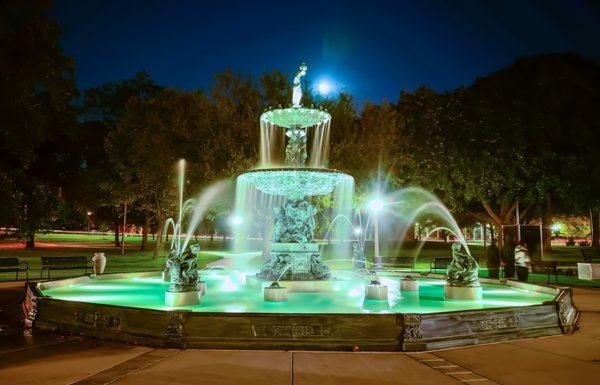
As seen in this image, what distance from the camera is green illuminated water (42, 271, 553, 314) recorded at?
35.9 ft

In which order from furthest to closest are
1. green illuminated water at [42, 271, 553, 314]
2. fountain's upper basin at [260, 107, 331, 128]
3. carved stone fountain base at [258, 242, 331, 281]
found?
carved stone fountain base at [258, 242, 331, 281] < fountain's upper basin at [260, 107, 331, 128] < green illuminated water at [42, 271, 553, 314]

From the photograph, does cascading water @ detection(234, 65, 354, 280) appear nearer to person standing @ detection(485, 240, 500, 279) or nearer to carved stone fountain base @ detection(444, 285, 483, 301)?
carved stone fountain base @ detection(444, 285, 483, 301)

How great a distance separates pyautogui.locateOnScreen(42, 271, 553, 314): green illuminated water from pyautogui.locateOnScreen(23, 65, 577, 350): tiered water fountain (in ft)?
0.09

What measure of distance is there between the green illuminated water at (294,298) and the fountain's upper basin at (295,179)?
3046 millimetres

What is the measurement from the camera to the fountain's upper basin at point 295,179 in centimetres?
1401

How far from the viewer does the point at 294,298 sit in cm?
1277

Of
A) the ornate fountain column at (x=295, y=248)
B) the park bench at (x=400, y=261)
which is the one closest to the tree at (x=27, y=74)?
the ornate fountain column at (x=295, y=248)

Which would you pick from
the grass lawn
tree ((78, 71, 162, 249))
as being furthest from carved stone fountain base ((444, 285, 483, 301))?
tree ((78, 71, 162, 249))

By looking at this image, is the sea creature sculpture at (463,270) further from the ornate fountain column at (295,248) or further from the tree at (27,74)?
the tree at (27,74)

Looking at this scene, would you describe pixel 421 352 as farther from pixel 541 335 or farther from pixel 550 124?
pixel 550 124

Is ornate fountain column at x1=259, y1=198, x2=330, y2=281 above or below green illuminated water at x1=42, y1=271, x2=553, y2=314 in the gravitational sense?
above

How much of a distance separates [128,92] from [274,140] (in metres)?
28.7

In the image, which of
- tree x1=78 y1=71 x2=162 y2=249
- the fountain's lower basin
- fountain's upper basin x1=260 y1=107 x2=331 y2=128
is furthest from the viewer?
tree x1=78 y1=71 x2=162 y2=249

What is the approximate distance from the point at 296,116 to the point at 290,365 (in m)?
9.07
